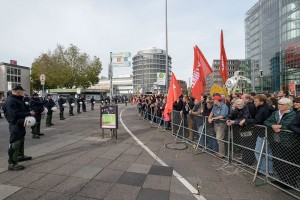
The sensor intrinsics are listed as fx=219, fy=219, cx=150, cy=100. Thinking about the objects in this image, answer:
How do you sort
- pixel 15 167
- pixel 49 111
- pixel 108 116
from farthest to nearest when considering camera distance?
pixel 49 111 < pixel 108 116 < pixel 15 167

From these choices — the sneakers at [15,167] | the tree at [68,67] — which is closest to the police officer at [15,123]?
the sneakers at [15,167]

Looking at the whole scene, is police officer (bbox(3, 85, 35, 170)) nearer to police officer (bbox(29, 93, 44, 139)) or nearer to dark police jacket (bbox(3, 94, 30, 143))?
dark police jacket (bbox(3, 94, 30, 143))

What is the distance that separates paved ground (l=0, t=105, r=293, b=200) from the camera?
3.93 metres

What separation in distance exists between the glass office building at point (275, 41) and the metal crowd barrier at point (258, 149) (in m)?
48.4

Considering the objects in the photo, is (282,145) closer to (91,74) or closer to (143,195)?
(143,195)

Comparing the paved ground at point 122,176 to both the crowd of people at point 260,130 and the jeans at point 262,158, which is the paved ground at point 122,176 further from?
the crowd of people at point 260,130

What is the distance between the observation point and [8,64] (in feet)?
234

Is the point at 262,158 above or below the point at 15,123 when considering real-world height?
below

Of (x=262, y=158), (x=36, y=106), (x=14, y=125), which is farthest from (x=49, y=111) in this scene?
(x=262, y=158)

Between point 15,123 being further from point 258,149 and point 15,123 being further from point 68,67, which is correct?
point 68,67

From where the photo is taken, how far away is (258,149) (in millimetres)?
4863

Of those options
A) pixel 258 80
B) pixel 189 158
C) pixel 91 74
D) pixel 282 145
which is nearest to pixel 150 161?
pixel 189 158

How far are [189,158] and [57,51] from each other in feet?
146

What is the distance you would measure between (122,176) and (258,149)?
3056 millimetres
